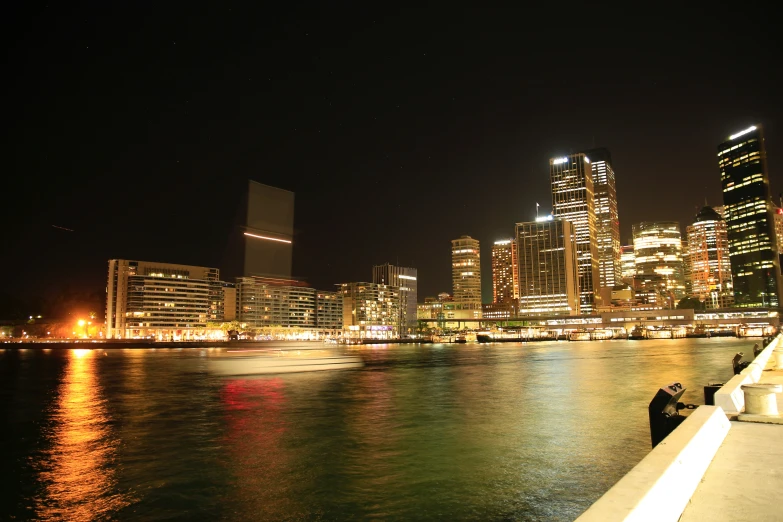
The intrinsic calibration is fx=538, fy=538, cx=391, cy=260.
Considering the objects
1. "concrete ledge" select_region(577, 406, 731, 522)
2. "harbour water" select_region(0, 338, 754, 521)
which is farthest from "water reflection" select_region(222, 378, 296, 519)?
"concrete ledge" select_region(577, 406, 731, 522)

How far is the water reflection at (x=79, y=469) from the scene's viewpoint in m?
9.22

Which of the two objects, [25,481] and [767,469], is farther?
[25,481]

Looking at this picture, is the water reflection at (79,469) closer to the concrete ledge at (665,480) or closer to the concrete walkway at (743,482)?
the concrete ledge at (665,480)

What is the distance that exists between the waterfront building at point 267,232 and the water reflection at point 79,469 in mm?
31739

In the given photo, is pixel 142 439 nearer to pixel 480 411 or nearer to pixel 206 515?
pixel 206 515

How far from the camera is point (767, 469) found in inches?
248

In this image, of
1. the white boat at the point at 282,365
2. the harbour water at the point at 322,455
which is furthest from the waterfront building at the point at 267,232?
the harbour water at the point at 322,455

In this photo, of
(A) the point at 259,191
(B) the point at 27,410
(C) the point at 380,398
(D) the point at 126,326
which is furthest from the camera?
Result: (D) the point at 126,326

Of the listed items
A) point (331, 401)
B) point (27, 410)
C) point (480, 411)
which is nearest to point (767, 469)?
point (480, 411)

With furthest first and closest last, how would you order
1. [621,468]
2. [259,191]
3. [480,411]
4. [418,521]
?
[259,191]
[480,411]
[621,468]
[418,521]

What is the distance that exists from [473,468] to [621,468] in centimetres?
300

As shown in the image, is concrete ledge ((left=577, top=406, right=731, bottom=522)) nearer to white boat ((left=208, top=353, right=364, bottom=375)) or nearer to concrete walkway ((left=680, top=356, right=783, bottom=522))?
concrete walkway ((left=680, top=356, right=783, bottom=522))

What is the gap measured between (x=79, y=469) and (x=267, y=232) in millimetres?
43102

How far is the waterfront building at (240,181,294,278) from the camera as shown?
52.6 m
